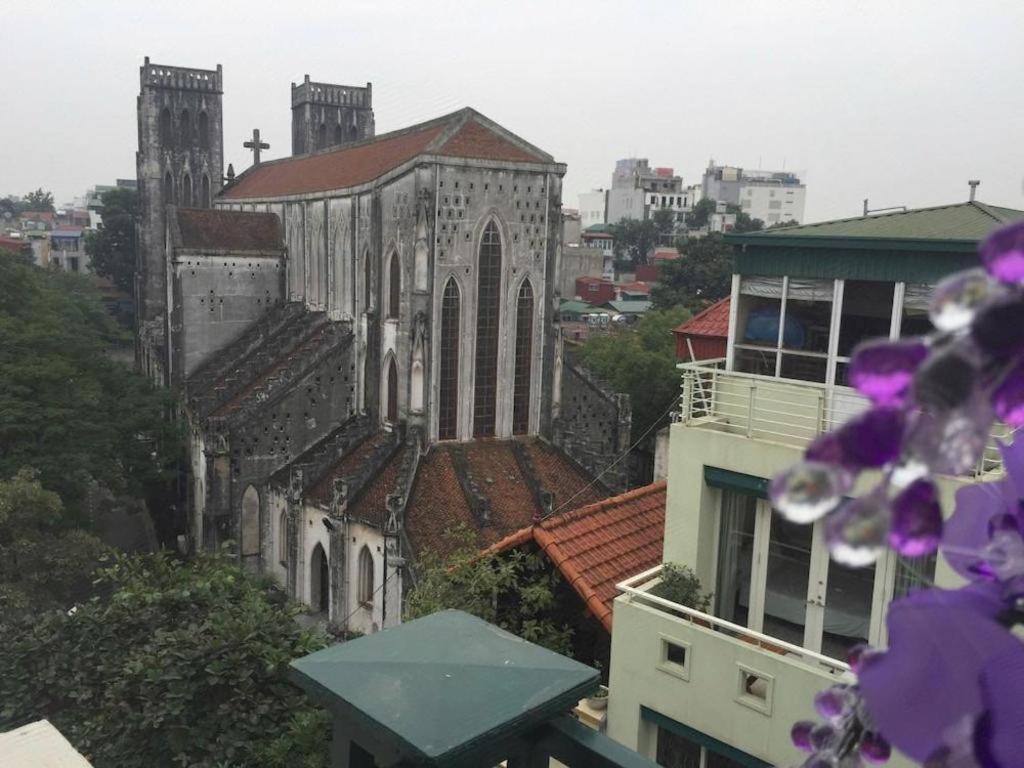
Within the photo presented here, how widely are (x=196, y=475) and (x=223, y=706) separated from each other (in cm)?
2050

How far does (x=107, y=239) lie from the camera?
65.3 meters

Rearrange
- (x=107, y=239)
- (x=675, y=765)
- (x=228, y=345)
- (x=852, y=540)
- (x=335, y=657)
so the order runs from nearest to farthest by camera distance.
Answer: (x=852, y=540)
(x=335, y=657)
(x=675, y=765)
(x=228, y=345)
(x=107, y=239)

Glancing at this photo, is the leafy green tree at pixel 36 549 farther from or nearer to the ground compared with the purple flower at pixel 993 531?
nearer to the ground

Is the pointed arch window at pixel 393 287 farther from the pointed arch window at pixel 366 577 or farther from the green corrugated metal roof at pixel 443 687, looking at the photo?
the green corrugated metal roof at pixel 443 687

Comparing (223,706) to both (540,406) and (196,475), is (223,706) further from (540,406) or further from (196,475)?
(196,475)

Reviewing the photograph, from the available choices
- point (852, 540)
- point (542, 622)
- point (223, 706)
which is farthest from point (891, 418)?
point (542, 622)

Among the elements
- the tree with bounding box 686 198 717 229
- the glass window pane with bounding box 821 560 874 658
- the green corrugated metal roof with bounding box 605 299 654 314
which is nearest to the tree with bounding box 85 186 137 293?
the green corrugated metal roof with bounding box 605 299 654 314

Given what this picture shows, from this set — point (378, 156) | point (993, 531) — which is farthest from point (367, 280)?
point (993, 531)

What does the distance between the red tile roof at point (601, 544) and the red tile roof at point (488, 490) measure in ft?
23.9

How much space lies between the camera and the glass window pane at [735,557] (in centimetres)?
906

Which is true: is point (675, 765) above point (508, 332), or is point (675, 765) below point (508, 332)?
below

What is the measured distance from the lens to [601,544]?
11203mm

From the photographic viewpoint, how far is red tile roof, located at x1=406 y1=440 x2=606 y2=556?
1956 cm

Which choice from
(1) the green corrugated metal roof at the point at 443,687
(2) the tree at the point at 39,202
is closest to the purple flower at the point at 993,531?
(1) the green corrugated metal roof at the point at 443,687
